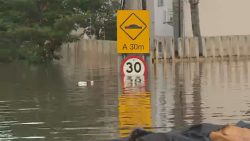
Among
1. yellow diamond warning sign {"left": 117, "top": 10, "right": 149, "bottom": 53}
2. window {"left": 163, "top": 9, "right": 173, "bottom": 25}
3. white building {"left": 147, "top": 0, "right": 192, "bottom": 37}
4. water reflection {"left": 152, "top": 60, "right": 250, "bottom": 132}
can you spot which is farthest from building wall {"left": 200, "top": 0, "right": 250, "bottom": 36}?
yellow diamond warning sign {"left": 117, "top": 10, "right": 149, "bottom": 53}

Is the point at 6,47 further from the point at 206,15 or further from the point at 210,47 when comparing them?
the point at 206,15

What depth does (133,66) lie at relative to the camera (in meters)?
19.1

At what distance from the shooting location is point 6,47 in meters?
35.8

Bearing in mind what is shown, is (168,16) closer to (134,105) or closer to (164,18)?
(164,18)

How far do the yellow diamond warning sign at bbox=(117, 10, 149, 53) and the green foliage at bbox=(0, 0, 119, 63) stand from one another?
1295cm

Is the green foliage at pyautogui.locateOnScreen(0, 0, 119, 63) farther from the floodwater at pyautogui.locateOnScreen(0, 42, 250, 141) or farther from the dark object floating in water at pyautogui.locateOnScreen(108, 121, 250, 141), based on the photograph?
the dark object floating in water at pyautogui.locateOnScreen(108, 121, 250, 141)

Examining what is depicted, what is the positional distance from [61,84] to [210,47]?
19.0 meters

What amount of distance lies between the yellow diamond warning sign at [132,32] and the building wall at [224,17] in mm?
25786

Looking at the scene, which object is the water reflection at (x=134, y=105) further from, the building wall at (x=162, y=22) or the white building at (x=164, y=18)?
the building wall at (x=162, y=22)

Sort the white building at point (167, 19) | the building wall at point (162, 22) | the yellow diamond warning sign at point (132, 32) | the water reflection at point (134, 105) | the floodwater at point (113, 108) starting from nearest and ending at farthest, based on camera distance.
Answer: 1. the floodwater at point (113, 108)
2. the water reflection at point (134, 105)
3. the yellow diamond warning sign at point (132, 32)
4. the white building at point (167, 19)
5. the building wall at point (162, 22)

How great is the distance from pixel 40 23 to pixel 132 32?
15.2 metres

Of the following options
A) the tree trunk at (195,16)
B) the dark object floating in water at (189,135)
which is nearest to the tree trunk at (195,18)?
the tree trunk at (195,16)

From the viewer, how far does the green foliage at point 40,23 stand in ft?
106

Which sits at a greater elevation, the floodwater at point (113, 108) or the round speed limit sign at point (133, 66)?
the round speed limit sign at point (133, 66)
